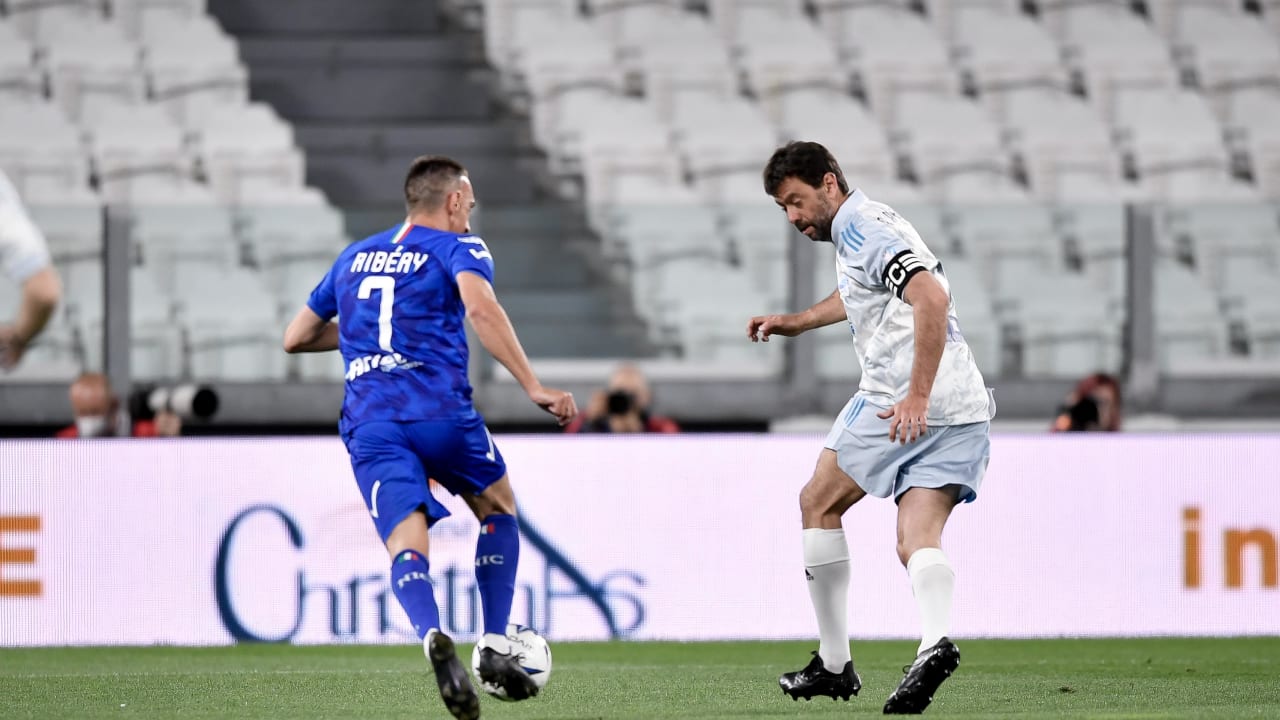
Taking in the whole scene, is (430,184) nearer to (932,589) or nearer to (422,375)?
(422,375)

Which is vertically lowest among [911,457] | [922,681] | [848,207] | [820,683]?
[820,683]

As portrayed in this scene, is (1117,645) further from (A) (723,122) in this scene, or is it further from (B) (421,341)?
(A) (723,122)

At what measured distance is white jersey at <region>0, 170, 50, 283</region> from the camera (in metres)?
4.66

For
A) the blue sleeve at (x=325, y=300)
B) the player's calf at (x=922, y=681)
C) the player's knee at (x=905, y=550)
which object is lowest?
the player's calf at (x=922, y=681)

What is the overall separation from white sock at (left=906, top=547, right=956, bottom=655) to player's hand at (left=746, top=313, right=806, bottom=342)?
941 mm

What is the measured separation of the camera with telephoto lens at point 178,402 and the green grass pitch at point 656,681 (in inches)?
55.6

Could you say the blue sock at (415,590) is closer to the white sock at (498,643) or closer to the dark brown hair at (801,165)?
the white sock at (498,643)

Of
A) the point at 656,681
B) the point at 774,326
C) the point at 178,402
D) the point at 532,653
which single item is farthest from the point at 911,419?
the point at 178,402

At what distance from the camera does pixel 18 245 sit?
4727 millimetres

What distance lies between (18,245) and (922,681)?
2.73 m

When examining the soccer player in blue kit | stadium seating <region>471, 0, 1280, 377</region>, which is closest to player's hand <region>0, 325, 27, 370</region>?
the soccer player in blue kit

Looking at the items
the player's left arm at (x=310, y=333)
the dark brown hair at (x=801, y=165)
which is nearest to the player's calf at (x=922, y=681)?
the dark brown hair at (x=801, y=165)

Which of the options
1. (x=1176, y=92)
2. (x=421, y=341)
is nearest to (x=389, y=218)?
(x=421, y=341)

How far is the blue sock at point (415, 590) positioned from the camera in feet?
18.0
